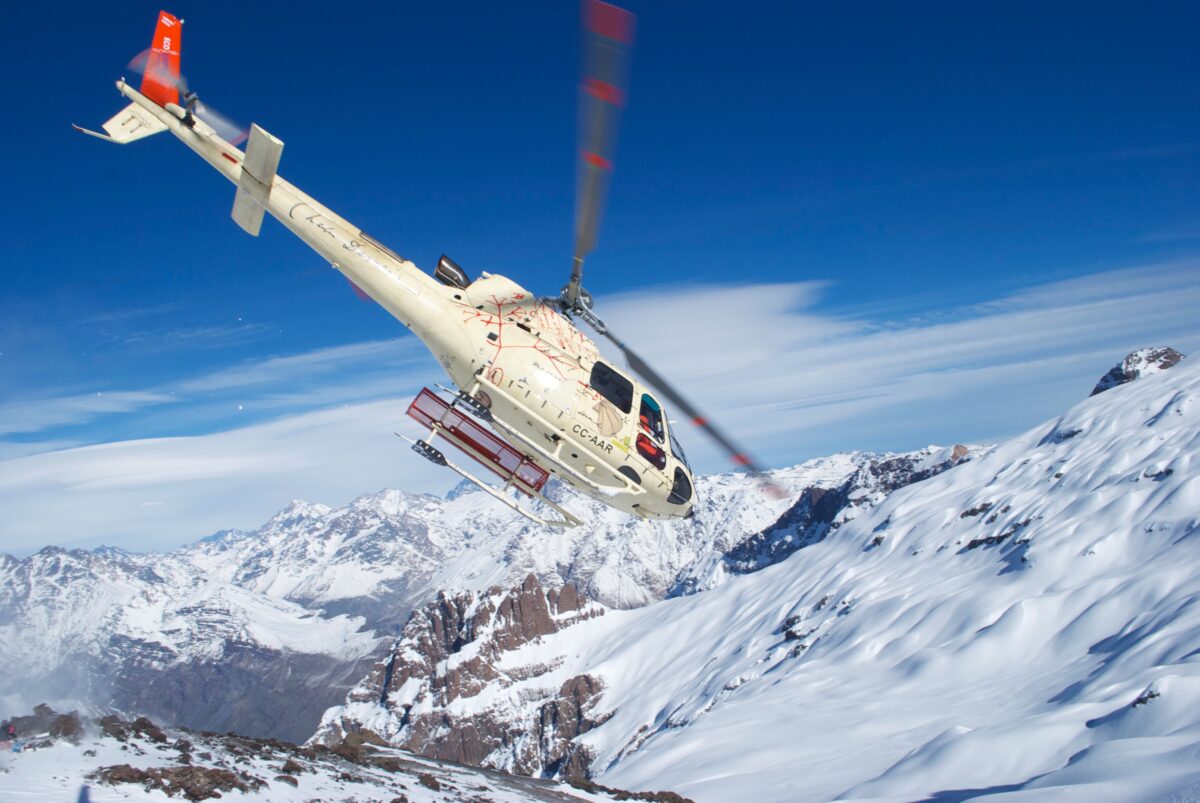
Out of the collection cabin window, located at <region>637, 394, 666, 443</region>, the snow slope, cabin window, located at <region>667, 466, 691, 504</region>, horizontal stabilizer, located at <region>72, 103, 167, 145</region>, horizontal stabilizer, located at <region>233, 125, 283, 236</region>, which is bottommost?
the snow slope

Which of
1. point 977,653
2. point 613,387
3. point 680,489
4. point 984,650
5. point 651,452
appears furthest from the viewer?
point 977,653

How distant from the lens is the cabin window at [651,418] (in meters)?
26.4

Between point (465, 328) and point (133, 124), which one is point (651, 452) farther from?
point (133, 124)

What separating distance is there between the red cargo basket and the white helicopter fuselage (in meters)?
0.62

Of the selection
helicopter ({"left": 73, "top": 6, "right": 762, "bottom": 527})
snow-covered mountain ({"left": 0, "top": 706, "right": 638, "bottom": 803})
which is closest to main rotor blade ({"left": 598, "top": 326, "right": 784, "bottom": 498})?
helicopter ({"left": 73, "top": 6, "right": 762, "bottom": 527})

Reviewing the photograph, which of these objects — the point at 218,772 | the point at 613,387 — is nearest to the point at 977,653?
the point at 613,387

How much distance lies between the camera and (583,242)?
1923 centimetres

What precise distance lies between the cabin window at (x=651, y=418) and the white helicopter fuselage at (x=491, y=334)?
3.93 ft

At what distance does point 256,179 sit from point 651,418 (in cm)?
1479

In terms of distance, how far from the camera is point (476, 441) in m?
25.8

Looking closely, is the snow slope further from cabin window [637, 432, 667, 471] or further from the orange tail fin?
the orange tail fin

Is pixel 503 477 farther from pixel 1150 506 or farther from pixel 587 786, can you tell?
pixel 1150 506

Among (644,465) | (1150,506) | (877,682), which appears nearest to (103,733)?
(644,465)

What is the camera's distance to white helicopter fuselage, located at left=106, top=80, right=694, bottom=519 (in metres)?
23.8
